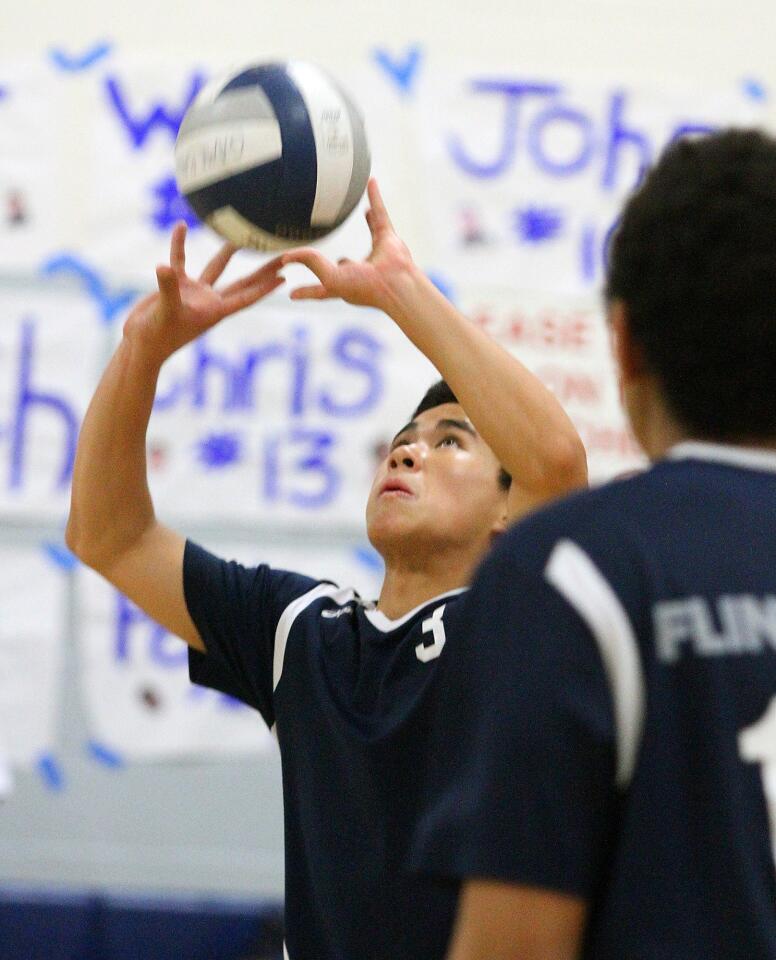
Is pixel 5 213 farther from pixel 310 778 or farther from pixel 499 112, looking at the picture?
pixel 310 778

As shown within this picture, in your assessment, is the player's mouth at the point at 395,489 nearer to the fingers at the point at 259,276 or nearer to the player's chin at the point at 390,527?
the player's chin at the point at 390,527

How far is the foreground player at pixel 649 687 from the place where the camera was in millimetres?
775

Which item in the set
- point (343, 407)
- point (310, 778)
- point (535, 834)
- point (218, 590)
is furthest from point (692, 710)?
point (343, 407)

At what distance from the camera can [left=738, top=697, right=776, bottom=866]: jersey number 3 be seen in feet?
2.63

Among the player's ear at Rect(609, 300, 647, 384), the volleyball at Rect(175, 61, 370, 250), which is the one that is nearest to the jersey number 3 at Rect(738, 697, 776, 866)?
the player's ear at Rect(609, 300, 647, 384)

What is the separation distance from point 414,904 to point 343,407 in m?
1.70

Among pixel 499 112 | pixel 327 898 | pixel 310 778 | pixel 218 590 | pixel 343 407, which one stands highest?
pixel 499 112

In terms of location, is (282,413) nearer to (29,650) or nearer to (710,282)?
(29,650)

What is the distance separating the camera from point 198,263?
2922 mm

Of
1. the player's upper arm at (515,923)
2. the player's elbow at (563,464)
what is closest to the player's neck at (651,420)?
the player's upper arm at (515,923)

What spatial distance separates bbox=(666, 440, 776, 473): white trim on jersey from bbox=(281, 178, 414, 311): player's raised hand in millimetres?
666

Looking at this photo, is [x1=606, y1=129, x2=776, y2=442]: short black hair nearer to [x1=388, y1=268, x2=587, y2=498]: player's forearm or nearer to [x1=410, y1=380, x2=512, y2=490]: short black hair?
[x1=388, y1=268, x2=587, y2=498]: player's forearm

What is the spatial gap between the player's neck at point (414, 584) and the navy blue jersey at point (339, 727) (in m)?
0.04

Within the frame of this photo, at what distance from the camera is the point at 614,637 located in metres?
0.78
